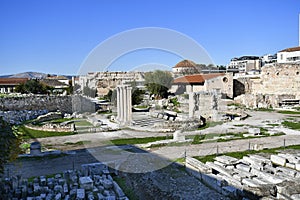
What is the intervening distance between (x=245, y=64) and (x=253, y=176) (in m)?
74.3

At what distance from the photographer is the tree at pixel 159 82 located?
41469 millimetres

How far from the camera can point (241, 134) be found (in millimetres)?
15703

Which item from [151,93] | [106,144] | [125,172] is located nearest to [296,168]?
[125,172]

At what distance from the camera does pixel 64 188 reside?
743cm

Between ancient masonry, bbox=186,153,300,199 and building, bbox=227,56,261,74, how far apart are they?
5815 centimetres

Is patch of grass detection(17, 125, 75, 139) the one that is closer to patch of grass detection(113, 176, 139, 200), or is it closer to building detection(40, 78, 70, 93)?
patch of grass detection(113, 176, 139, 200)

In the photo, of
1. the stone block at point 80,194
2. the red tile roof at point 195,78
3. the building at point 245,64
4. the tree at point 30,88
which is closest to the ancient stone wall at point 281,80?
the red tile roof at point 195,78

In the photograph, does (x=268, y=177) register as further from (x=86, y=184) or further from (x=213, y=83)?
(x=213, y=83)

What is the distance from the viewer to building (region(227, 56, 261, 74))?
2843 inches

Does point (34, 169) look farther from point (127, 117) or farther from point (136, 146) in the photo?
point (127, 117)

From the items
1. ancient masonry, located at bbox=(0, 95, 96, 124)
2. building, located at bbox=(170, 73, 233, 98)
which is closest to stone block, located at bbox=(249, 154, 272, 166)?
ancient masonry, located at bbox=(0, 95, 96, 124)

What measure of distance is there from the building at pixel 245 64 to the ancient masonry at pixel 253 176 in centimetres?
5815

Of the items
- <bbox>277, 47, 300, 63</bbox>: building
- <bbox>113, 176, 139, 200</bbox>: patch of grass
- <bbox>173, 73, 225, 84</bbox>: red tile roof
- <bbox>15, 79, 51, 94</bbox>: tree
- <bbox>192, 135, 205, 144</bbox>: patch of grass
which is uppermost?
<bbox>277, 47, 300, 63</bbox>: building

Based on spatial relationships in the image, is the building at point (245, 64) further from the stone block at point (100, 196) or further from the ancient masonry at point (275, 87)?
the stone block at point (100, 196)
